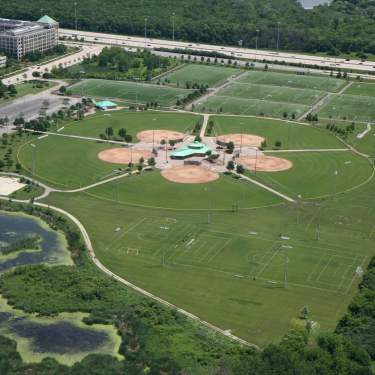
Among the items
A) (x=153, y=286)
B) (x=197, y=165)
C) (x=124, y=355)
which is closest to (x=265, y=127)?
(x=197, y=165)

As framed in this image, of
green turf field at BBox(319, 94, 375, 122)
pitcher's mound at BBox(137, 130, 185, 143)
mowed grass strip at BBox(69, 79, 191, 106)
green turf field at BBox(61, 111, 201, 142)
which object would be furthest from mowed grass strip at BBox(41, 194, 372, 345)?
mowed grass strip at BBox(69, 79, 191, 106)

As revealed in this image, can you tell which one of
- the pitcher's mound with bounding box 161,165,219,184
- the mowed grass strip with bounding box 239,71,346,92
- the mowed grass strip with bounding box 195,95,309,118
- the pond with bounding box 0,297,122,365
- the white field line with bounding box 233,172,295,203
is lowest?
the pond with bounding box 0,297,122,365

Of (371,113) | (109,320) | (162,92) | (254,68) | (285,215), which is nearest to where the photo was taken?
(109,320)

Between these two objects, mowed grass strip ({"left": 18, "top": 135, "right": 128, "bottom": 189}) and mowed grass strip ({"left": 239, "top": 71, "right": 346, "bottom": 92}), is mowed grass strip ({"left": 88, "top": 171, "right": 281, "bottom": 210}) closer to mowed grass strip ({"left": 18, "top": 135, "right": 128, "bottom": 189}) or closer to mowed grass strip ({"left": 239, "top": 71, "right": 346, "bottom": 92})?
mowed grass strip ({"left": 18, "top": 135, "right": 128, "bottom": 189})

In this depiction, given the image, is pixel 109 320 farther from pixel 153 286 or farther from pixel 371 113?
pixel 371 113

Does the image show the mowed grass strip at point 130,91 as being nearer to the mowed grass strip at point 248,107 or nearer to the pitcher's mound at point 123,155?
the mowed grass strip at point 248,107

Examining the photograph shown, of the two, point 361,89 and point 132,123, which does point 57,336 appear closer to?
point 132,123
